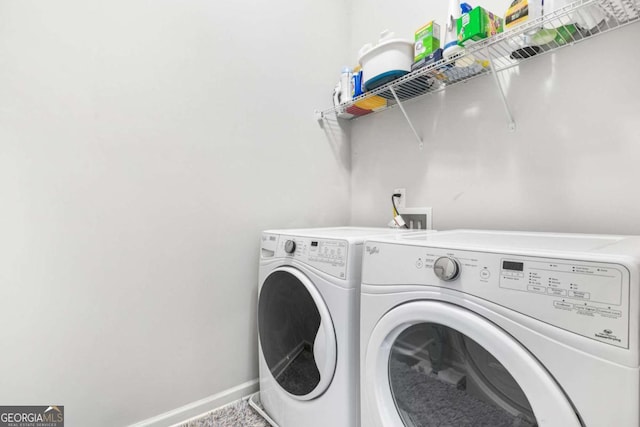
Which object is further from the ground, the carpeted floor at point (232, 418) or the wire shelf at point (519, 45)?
the wire shelf at point (519, 45)

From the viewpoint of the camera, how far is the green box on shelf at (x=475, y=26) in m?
0.96

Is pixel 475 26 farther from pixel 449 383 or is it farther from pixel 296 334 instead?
pixel 296 334

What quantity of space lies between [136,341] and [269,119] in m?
1.14

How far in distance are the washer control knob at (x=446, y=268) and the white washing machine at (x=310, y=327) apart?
0.32 metres

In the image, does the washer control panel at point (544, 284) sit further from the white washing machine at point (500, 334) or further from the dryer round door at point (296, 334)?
the dryer round door at point (296, 334)

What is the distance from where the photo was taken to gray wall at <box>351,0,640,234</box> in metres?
0.95

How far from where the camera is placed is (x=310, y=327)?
3.53ft

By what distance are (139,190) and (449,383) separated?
123 centimetres

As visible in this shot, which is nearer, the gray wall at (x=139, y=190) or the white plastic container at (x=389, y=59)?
the gray wall at (x=139, y=190)

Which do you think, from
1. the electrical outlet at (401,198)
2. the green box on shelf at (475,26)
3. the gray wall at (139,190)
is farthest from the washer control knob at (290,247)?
the green box on shelf at (475,26)

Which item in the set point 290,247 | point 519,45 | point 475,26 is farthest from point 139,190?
point 519,45

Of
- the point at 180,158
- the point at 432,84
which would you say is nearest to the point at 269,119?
the point at 180,158

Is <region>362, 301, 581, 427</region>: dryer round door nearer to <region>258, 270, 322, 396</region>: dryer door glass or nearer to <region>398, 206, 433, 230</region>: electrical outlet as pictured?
<region>258, 270, 322, 396</region>: dryer door glass

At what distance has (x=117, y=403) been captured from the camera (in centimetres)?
113
